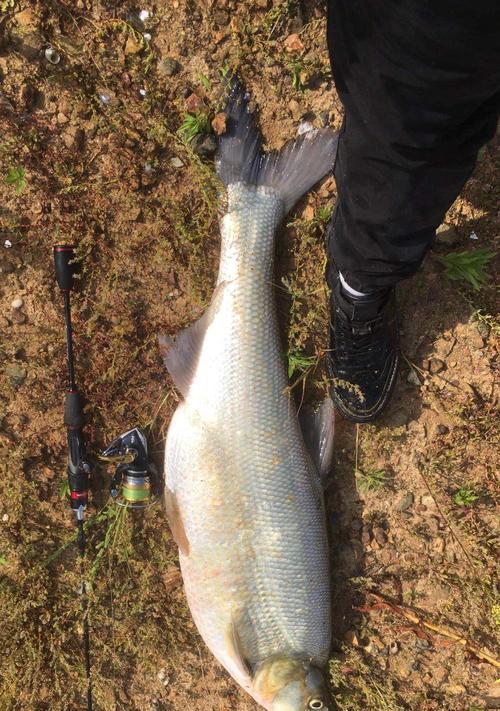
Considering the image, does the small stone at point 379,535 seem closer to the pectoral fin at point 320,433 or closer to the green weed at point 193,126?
the pectoral fin at point 320,433

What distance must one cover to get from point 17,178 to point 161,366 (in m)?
1.25

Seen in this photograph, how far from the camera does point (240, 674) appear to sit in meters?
2.81

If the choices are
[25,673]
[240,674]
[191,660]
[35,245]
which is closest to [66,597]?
[25,673]

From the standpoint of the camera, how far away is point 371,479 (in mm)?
3137

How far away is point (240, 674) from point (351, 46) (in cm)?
281

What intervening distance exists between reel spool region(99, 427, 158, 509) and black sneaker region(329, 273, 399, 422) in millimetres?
1069

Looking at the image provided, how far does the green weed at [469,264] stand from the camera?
299 cm

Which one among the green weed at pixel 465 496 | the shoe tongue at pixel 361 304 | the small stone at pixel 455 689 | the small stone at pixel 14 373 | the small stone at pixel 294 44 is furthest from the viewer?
the small stone at pixel 455 689

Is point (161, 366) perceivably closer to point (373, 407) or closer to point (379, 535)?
point (373, 407)

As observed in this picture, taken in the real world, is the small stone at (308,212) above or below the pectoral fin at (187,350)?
above

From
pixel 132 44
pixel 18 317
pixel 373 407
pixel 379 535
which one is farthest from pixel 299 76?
pixel 379 535

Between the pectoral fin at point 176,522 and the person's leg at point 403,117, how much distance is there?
4.63 ft

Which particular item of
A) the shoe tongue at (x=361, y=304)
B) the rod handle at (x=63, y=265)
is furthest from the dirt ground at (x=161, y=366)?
the shoe tongue at (x=361, y=304)

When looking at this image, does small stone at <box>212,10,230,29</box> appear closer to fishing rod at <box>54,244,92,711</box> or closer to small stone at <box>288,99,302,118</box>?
small stone at <box>288,99,302,118</box>
